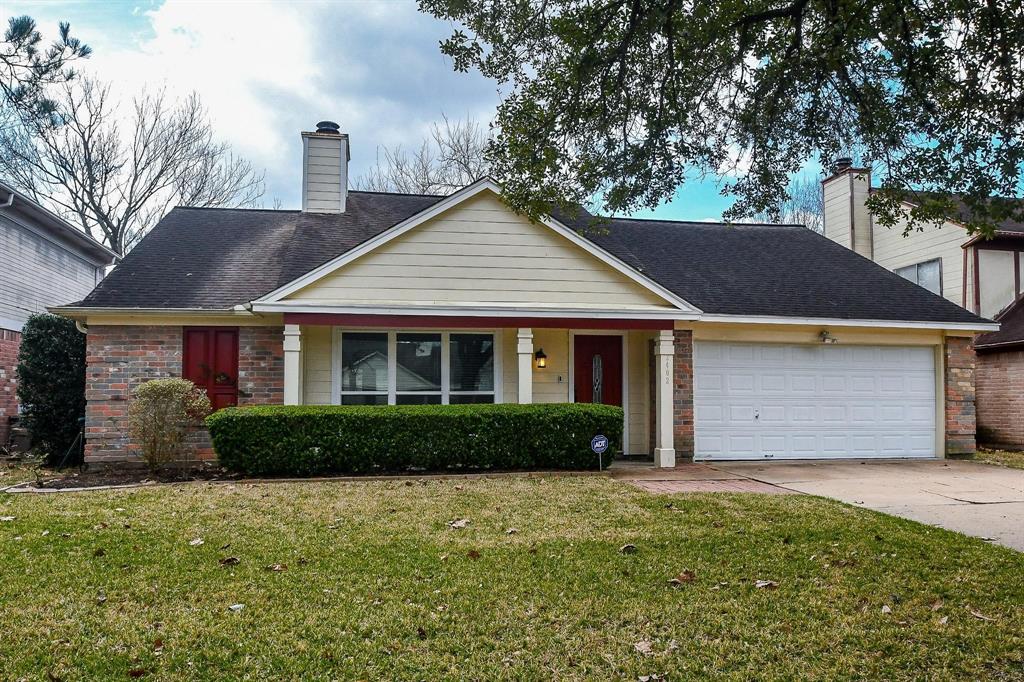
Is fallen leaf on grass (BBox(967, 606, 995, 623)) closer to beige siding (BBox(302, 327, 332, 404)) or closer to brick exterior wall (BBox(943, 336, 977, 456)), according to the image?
beige siding (BBox(302, 327, 332, 404))

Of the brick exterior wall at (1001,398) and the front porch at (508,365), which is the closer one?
the front porch at (508,365)

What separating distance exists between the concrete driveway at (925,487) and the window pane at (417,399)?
468 cm

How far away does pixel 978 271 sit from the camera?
14891mm

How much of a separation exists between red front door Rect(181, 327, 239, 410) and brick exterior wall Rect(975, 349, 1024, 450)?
581 inches

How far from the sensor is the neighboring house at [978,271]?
45.2 feet

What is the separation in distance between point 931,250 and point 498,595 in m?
16.1

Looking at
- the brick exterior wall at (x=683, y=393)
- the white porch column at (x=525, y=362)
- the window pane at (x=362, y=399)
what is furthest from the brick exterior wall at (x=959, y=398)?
the window pane at (x=362, y=399)

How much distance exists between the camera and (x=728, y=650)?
11.9 feet

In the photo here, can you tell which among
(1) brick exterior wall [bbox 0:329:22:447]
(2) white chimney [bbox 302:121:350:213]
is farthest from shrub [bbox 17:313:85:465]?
(2) white chimney [bbox 302:121:350:213]

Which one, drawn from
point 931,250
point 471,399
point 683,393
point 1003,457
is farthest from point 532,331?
point 931,250

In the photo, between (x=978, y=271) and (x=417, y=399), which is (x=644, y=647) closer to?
(x=417, y=399)

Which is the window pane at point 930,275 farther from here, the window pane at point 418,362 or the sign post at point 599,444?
the window pane at point 418,362

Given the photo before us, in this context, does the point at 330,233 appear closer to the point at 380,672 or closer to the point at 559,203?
the point at 559,203

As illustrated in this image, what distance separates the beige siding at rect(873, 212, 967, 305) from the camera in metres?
15.4
